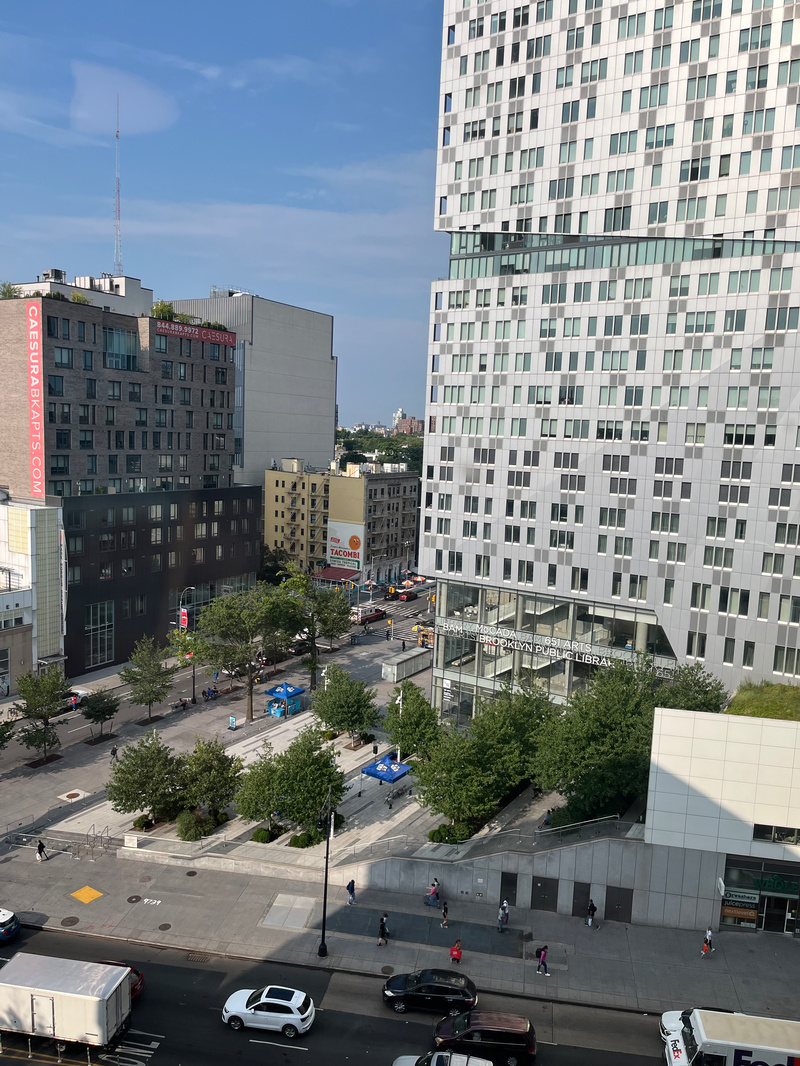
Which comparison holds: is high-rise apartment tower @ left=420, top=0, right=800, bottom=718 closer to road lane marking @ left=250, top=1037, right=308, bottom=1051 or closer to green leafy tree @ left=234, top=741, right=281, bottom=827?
green leafy tree @ left=234, top=741, right=281, bottom=827

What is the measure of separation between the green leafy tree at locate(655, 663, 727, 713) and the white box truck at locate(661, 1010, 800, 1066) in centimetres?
1634

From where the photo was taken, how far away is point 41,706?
170ft

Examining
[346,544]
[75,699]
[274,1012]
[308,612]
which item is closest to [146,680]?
[75,699]

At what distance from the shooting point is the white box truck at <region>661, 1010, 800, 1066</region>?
907 inches

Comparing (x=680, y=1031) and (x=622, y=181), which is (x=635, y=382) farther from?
(x=680, y=1031)

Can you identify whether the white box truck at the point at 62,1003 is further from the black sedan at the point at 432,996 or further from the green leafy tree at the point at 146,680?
the green leafy tree at the point at 146,680

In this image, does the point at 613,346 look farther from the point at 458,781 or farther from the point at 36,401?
the point at 36,401

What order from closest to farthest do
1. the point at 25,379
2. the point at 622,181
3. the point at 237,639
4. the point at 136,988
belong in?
the point at 136,988
the point at 622,181
the point at 237,639
the point at 25,379

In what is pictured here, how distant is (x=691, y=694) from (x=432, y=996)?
71.4 ft

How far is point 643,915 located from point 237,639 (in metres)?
38.7

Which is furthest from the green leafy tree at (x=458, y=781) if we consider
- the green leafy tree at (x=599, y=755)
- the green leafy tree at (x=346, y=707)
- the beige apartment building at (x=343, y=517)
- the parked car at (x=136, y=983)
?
the beige apartment building at (x=343, y=517)

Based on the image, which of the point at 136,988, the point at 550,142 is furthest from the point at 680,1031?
the point at 550,142

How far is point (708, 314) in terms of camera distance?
48.0 m

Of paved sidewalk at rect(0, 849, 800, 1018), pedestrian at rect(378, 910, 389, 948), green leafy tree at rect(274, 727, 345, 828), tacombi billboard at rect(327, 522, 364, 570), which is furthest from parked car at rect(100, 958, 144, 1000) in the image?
tacombi billboard at rect(327, 522, 364, 570)
